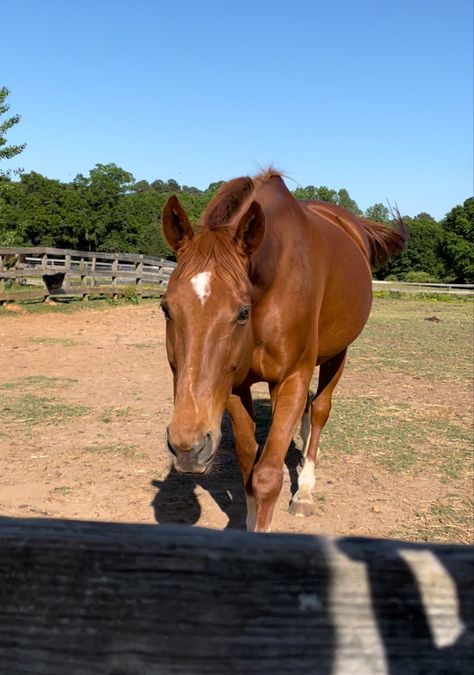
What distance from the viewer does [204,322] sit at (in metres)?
2.42

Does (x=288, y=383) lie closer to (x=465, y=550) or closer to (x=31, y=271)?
(x=465, y=550)

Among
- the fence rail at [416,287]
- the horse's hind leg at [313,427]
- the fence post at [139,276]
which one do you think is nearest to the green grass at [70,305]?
the fence post at [139,276]

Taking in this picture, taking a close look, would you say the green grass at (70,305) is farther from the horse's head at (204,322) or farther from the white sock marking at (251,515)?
the horse's head at (204,322)

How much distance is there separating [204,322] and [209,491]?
2.40m

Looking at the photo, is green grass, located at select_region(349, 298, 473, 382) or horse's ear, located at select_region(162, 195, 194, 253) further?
green grass, located at select_region(349, 298, 473, 382)

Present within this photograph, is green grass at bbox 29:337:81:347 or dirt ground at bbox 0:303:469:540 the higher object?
dirt ground at bbox 0:303:469:540

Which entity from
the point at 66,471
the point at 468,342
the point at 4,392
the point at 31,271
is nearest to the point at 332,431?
the point at 66,471

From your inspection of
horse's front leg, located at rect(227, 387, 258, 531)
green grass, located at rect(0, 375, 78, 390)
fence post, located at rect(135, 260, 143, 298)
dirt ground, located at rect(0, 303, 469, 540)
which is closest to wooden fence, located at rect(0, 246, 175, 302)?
fence post, located at rect(135, 260, 143, 298)

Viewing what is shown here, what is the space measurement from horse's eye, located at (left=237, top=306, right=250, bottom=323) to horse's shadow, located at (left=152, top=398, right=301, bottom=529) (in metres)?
1.69

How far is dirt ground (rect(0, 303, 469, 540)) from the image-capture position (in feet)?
13.2

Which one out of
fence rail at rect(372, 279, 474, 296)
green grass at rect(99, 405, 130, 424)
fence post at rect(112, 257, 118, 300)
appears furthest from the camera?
fence rail at rect(372, 279, 474, 296)

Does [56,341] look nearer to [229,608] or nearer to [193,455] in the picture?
[193,455]

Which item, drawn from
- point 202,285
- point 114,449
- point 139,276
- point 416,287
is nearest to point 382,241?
point 114,449

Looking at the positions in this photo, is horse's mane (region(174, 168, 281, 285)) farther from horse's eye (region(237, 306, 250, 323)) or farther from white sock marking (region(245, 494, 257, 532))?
white sock marking (region(245, 494, 257, 532))
